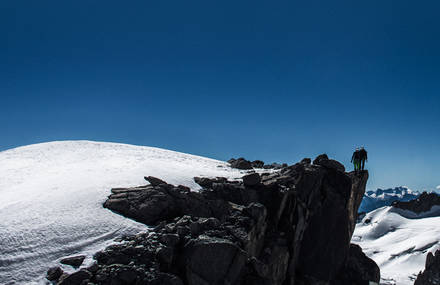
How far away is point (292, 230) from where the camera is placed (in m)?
24.9

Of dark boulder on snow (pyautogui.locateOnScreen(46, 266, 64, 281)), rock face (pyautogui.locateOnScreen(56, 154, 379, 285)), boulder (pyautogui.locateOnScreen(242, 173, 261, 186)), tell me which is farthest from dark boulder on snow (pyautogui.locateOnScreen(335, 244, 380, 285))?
dark boulder on snow (pyautogui.locateOnScreen(46, 266, 64, 281))

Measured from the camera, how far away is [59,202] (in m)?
18.3

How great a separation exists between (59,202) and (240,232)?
11.8 metres

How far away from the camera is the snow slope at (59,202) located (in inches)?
547

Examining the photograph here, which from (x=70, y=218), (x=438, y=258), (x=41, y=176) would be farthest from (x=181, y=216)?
(x=438, y=258)

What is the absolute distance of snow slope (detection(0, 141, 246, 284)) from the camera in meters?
13.9

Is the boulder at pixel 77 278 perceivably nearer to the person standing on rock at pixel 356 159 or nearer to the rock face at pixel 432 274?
the person standing on rock at pixel 356 159

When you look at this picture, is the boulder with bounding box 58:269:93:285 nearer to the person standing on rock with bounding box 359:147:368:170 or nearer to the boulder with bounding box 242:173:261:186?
the boulder with bounding box 242:173:261:186

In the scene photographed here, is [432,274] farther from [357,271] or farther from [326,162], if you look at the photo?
[326,162]

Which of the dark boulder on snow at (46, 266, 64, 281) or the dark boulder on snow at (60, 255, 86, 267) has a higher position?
the dark boulder on snow at (60, 255, 86, 267)

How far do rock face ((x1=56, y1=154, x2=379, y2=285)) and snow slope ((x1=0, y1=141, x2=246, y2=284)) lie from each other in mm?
1429

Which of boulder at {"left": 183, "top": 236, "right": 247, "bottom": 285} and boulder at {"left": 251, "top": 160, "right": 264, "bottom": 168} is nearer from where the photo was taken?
boulder at {"left": 183, "top": 236, "right": 247, "bottom": 285}

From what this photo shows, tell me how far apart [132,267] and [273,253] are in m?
11.3

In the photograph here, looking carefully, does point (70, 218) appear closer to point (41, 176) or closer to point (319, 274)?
point (41, 176)
